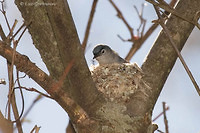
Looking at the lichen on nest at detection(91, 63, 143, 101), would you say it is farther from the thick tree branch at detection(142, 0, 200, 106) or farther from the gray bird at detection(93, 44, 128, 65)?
the gray bird at detection(93, 44, 128, 65)

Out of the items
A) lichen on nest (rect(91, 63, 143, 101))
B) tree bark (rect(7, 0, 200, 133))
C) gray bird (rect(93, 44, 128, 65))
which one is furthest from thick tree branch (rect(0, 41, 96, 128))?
gray bird (rect(93, 44, 128, 65))

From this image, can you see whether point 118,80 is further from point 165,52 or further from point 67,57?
point 67,57

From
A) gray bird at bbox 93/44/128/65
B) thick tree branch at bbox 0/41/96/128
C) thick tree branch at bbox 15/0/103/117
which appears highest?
gray bird at bbox 93/44/128/65

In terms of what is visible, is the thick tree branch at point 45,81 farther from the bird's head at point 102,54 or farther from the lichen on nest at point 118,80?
the bird's head at point 102,54

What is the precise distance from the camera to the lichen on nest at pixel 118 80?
4059 mm

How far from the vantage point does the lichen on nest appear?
4059mm

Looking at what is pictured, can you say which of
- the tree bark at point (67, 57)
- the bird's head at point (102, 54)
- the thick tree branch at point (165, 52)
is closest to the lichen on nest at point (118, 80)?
the thick tree branch at point (165, 52)

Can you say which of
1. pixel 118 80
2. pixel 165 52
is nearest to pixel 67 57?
pixel 165 52

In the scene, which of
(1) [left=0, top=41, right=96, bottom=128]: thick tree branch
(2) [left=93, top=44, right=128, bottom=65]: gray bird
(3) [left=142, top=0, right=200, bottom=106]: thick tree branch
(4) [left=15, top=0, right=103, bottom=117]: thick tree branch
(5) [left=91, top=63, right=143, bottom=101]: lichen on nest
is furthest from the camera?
(2) [left=93, top=44, right=128, bottom=65]: gray bird

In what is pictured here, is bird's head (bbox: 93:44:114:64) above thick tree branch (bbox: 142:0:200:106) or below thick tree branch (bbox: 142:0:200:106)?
above

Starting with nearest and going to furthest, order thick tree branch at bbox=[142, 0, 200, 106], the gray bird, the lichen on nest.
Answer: thick tree branch at bbox=[142, 0, 200, 106] < the lichen on nest < the gray bird

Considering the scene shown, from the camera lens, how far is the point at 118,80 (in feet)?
14.6

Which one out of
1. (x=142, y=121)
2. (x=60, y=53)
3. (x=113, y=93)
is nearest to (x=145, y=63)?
(x=113, y=93)

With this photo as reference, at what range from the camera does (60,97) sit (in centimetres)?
268
